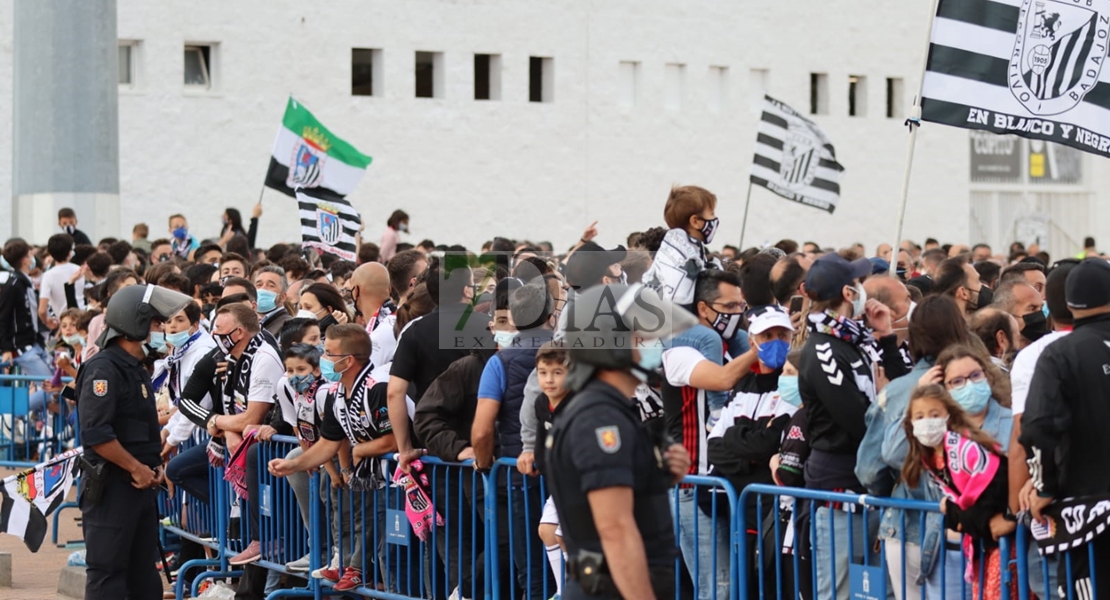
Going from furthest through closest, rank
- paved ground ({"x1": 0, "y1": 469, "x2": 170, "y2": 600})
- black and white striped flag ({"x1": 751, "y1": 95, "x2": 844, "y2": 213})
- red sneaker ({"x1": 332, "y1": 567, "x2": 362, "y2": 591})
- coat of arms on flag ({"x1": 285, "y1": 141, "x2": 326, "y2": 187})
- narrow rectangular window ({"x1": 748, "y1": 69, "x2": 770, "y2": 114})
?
narrow rectangular window ({"x1": 748, "y1": 69, "x2": 770, "y2": 114})
black and white striped flag ({"x1": 751, "y1": 95, "x2": 844, "y2": 213})
coat of arms on flag ({"x1": 285, "y1": 141, "x2": 326, "y2": 187})
paved ground ({"x1": 0, "y1": 469, "x2": 170, "y2": 600})
red sneaker ({"x1": 332, "y1": 567, "x2": 362, "y2": 591})

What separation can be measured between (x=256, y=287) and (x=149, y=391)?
2.68 metres

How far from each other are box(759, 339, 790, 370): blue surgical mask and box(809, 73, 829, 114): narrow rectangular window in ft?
117

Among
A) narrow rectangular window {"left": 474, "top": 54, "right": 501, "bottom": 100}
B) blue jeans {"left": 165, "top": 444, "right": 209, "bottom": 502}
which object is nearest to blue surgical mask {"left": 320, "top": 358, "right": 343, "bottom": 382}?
blue jeans {"left": 165, "top": 444, "right": 209, "bottom": 502}

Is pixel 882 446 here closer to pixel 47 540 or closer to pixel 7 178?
pixel 47 540

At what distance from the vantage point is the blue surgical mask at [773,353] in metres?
6.94

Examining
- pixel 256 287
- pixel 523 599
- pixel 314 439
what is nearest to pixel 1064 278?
pixel 523 599

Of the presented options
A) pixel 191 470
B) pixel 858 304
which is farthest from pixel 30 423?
pixel 858 304

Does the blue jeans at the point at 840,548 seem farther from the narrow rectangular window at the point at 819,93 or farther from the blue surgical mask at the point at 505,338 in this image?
the narrow rectangular window at the point at 819,93

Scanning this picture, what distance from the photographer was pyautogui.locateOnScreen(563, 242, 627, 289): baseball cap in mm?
9188

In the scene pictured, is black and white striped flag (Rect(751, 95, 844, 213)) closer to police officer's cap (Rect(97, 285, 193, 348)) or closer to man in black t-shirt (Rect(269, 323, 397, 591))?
man in black t-shirt (Rect(269, 323, 397, 591))

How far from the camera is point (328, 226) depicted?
54.9 feet

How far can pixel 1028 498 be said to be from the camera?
19.5 ft

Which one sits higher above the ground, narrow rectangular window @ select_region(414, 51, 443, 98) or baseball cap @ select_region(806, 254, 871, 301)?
narrow rectangular window @ select_region(414, 51, 443, 98)

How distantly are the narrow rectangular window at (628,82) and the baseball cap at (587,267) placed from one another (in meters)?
30.0
